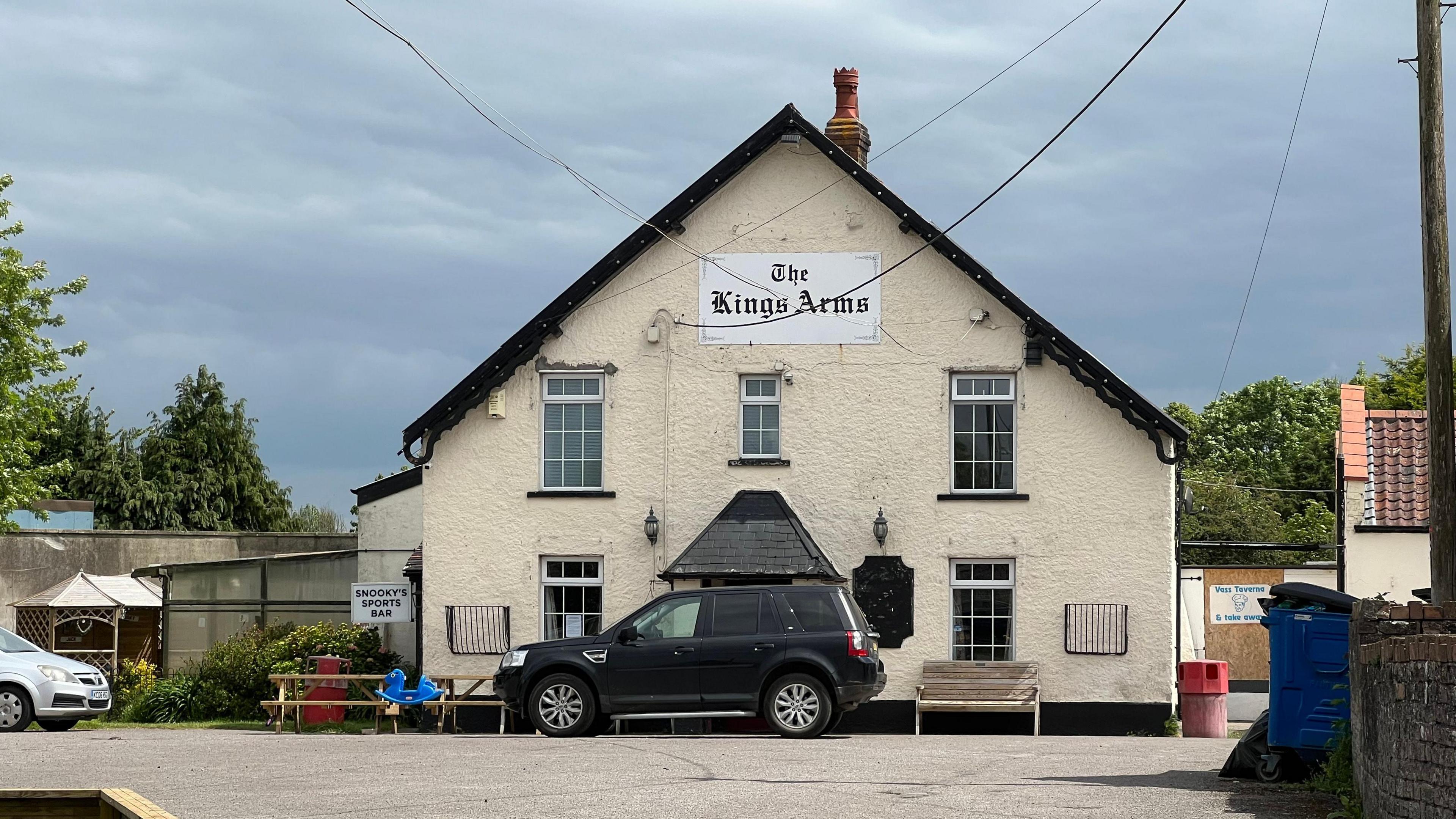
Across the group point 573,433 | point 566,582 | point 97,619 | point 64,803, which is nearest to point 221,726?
point 566,582

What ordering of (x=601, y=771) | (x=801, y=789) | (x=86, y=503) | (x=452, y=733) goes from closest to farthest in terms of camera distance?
(x=801, y=789), (x=601, y=771), (x=452, y=733), (x=86, y=503)

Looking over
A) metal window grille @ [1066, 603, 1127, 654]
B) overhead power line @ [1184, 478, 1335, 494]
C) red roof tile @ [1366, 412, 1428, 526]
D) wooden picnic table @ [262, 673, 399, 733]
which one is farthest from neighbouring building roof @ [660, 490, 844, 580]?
overhead power line @ [1184, 478, 1335, 494]

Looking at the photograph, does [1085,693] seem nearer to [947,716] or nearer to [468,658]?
[947,716]

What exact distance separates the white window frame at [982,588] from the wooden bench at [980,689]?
0.24 meters

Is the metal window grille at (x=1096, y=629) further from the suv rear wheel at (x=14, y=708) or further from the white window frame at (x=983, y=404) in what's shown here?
the suv rear wheel at (x=14, y=708)

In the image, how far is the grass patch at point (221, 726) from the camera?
2297 centimetres

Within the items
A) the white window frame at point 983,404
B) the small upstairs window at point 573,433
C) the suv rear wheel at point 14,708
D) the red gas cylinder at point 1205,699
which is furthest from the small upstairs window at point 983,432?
the suv rear wheel at point 14,708

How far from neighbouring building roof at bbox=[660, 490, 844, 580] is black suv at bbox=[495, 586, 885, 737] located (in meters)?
2.73

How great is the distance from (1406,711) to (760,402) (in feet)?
49.8

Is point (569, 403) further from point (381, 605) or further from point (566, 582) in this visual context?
point (381, 605)

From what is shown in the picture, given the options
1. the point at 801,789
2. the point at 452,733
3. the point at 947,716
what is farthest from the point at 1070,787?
the point at 452,733

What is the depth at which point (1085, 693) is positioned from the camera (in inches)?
892

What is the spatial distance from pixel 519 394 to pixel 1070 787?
1309cm

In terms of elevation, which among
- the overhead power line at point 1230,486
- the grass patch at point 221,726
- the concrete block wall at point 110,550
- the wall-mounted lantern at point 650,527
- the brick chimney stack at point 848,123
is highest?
the brick chimney stack at point 848,123
